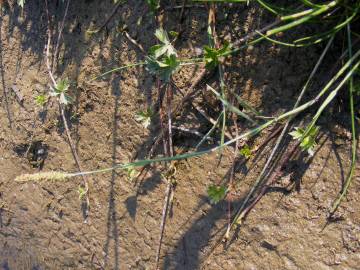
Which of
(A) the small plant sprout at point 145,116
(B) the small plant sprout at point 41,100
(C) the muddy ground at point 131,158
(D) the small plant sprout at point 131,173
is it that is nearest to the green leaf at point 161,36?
(C) the muddy ground at point 131,158

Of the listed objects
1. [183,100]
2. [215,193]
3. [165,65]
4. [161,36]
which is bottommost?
[215,193]

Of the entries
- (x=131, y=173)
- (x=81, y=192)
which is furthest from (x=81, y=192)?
(x=131, y=173)

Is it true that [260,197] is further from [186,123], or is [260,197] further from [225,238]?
[186,123]

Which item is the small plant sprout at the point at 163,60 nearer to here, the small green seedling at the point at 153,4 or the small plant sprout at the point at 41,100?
the small green seedling at the point at 153,4

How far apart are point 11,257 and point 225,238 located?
150cm

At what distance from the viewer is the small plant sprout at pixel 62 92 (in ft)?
7.96

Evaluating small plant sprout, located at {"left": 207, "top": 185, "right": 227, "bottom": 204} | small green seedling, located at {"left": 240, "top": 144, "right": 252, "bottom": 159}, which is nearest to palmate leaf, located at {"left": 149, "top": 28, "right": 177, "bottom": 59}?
small green seedling, located at {"left": 240, "top": 144, "right": 252, "bottom": 159}

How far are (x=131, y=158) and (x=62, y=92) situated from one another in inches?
20.0

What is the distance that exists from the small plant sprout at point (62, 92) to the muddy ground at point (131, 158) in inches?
2.2

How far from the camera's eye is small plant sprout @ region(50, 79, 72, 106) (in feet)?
7.96

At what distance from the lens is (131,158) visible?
238 centimetres

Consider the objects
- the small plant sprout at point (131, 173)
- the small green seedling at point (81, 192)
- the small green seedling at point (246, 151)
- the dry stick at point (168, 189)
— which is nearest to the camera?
the small green seedling at point (246, 151)

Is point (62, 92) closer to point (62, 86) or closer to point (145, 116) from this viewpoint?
point (62, 86)

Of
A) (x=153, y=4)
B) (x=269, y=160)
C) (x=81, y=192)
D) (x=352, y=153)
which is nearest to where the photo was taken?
(x=352, y=153)
